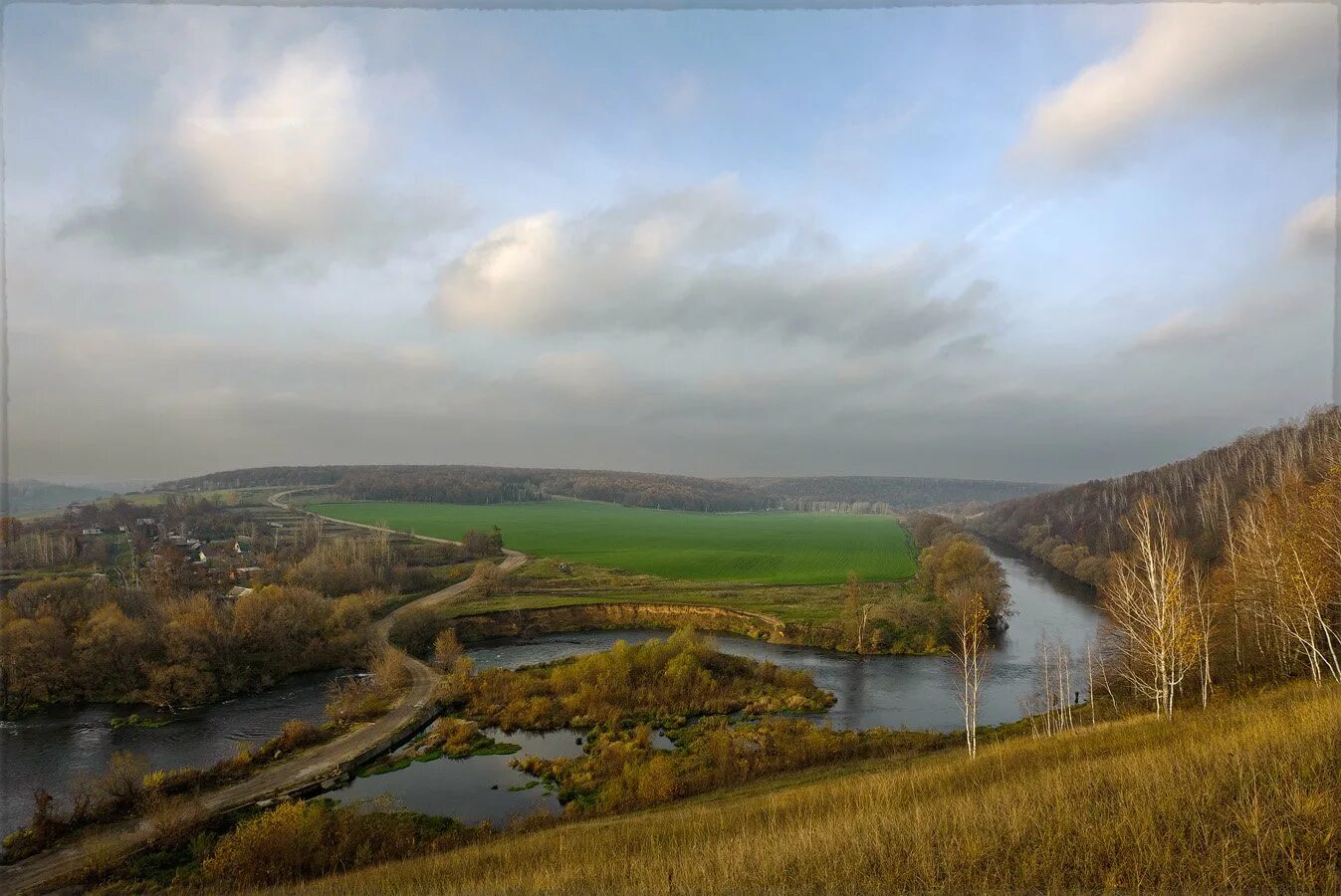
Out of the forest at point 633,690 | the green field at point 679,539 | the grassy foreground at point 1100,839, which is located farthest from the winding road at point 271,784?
the green field at point 679,539

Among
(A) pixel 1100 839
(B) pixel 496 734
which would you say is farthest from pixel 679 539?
(A) pixel 1100 839

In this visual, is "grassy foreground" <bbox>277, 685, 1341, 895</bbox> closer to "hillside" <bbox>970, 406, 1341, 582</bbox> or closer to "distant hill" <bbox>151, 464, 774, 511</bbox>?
"hillside" <bbox>970, 406, 1341, 582</bbox>

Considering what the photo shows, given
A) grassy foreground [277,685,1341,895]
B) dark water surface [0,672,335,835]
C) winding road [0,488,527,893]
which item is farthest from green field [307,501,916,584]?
grassy foreground [277,685,1341,895]

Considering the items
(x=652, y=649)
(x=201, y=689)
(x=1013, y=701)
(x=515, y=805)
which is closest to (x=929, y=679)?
(x=1013, y=701)

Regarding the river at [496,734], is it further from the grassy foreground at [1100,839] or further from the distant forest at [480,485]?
the distant forest at [480,485]

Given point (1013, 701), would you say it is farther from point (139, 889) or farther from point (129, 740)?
point (129, 740)

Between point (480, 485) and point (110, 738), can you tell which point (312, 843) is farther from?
point (480, 485)
